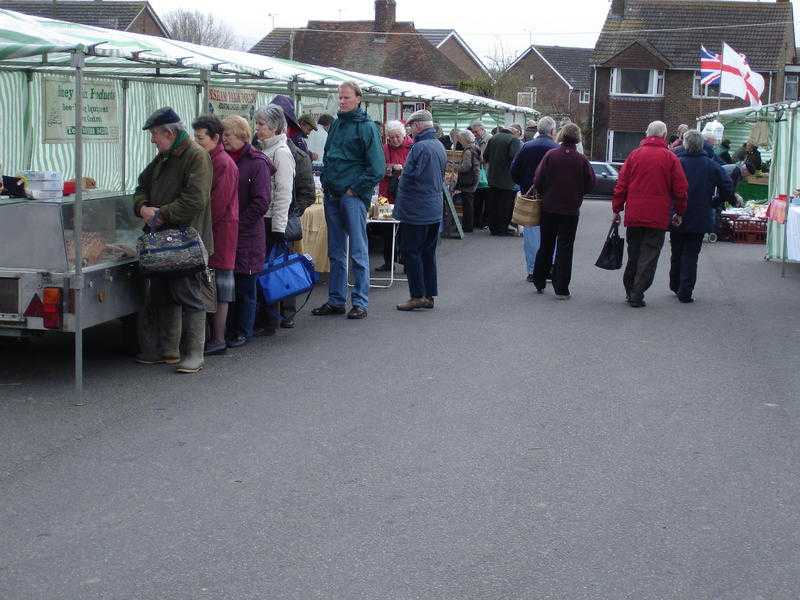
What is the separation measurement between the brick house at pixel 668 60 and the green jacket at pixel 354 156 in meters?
47.9

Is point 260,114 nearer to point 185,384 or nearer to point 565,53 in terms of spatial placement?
point 185,384

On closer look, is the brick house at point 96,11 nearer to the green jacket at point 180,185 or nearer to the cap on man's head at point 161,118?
the green jacket at point 180,185

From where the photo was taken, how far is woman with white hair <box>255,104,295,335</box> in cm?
967

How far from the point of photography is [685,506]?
18.1 feet

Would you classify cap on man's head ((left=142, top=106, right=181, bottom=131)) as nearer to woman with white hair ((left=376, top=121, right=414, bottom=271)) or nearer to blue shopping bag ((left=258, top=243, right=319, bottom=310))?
blue shopping bag ((left=258, top=243, right=319, bottom=310))

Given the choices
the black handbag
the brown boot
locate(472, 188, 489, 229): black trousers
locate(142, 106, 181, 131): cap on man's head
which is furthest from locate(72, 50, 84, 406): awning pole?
locate(472, 188, 489, 229): black trousers

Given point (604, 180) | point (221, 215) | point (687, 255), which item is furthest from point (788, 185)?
point (604, 180)

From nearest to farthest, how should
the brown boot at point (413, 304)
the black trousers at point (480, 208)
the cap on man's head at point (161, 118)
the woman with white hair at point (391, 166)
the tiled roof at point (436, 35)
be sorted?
the cap on man's head at point (161, 118), the brown boot at point (413, 304), the woman with white hair at point (391, 166), the black trousers at point (480, 208), the tiled roof at point (436, 35)

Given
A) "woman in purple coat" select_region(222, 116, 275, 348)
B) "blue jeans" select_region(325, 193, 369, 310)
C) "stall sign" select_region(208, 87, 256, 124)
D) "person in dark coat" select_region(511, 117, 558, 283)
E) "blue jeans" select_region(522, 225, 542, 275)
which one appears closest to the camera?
"woman in purple coat" select_region(222, 116, 275, 348)

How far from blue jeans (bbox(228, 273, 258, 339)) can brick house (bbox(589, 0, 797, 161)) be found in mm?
49402

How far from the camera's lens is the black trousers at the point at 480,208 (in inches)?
852

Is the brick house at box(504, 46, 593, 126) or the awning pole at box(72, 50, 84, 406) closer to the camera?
the awning pole at box(72, 50, 84, 406)

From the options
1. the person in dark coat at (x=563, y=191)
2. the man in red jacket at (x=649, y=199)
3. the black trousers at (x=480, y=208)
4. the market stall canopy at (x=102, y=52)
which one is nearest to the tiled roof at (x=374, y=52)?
the black trousers at (x=480, y=208)

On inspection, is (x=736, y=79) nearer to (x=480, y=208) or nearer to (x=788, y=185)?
(x=480, y=208)
